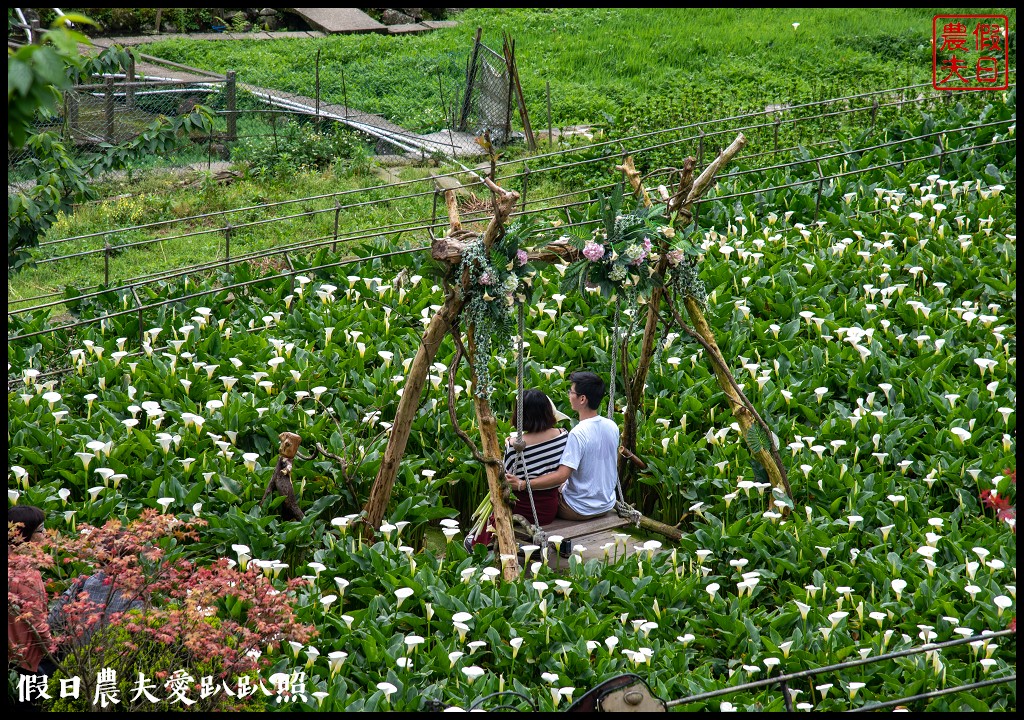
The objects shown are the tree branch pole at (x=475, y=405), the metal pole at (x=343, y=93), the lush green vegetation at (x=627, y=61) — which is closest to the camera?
the tree branch pole at (x=475, y=405)

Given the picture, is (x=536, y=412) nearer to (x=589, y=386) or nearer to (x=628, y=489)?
(x=589, y=386)

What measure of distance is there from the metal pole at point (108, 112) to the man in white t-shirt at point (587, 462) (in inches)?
359

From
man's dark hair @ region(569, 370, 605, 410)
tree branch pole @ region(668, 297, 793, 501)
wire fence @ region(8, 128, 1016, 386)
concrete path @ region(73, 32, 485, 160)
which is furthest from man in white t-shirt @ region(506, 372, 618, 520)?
concrete path @ region(73, 32, 485, 160)

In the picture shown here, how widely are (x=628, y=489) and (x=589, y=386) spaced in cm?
124

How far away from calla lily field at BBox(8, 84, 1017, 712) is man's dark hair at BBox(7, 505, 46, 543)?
0.78ft

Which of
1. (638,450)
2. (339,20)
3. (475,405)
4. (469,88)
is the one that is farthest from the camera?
(339,20)

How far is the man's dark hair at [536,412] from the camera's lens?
629 centimetres

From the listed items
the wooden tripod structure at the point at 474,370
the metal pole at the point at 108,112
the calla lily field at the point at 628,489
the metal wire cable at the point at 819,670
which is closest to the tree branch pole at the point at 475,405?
the wooden tripod structure at the point at 474,370

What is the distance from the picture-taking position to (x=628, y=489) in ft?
23.6

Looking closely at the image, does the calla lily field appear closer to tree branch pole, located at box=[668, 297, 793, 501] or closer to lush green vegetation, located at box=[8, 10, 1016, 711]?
lush green vegetation, located at box=[8, 10, 1016, 711]

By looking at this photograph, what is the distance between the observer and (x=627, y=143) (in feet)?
44.4

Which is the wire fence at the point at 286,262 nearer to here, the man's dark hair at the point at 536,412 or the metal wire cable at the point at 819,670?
the man's dark hair at the point at 536,412

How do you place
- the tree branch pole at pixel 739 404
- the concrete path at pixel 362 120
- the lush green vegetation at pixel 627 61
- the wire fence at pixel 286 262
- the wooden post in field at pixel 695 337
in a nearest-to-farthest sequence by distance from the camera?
the wooden post in field at pixel 695 337
the tree branch pole at pixel 739 404
the wire fence at pixel 286 262
the concrete path at pixel 362 120
the lush green vegetation at pixel 627 61

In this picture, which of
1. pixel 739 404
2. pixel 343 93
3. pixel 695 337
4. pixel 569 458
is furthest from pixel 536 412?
pixel 343 93
